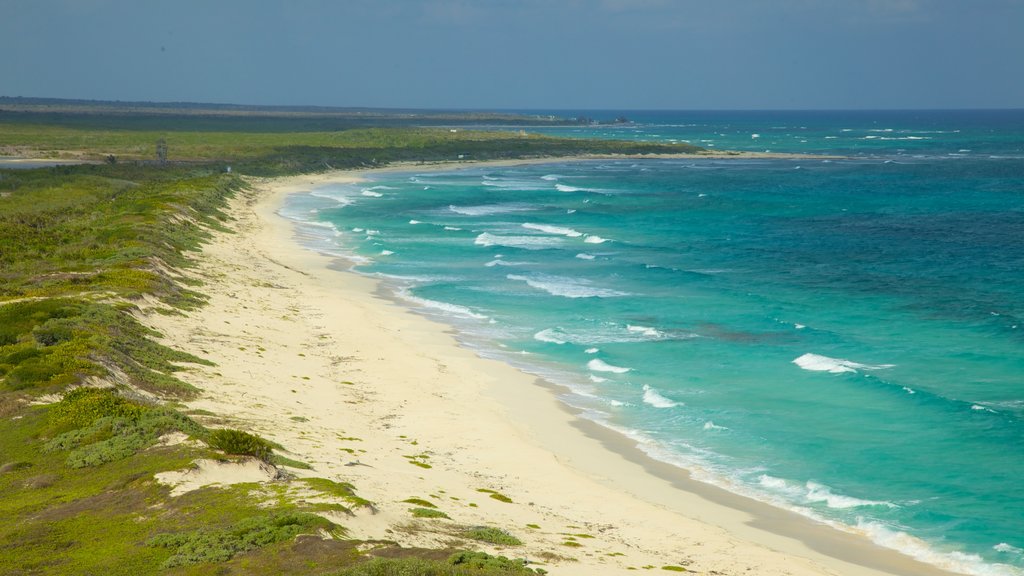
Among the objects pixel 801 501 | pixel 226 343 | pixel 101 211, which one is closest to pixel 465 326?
pixel 226 343

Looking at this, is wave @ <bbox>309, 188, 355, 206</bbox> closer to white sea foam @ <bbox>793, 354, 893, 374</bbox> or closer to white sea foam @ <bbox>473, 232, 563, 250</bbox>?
white sea foam @ <bbox>473, 232, 563, 250</bbox>

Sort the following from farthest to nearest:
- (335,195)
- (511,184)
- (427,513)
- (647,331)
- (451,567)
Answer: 1. (511,184)
2. (335,195)
3. (647,331)
4. (427,513)
5. (451,567)

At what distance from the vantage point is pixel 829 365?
106ft

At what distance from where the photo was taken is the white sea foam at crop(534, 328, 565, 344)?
121ft

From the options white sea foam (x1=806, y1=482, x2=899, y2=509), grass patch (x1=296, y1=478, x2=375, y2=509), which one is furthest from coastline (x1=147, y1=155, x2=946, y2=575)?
white sea foam (x1=806, y1=482, x2=899, y2=509)

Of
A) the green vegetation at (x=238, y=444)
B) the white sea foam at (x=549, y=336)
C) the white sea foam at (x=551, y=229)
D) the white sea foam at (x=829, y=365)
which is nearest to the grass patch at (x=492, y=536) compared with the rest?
the green vegetation at (x=238, y=444)

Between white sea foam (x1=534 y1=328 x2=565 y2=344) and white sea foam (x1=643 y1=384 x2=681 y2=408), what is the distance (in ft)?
23.2

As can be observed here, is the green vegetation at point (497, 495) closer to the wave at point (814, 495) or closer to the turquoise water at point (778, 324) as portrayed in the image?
the turquoise water at point (778, 324)

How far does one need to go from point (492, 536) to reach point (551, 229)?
5413 centimetres

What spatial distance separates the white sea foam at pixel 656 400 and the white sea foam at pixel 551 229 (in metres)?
36.6

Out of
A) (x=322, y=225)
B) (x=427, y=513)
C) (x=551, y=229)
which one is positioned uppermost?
(x=551, y=229)

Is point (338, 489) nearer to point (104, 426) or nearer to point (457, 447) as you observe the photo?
point (104, 426)

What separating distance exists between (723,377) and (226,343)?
16.6 meters

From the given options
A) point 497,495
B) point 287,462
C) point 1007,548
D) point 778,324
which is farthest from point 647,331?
point 287,462
